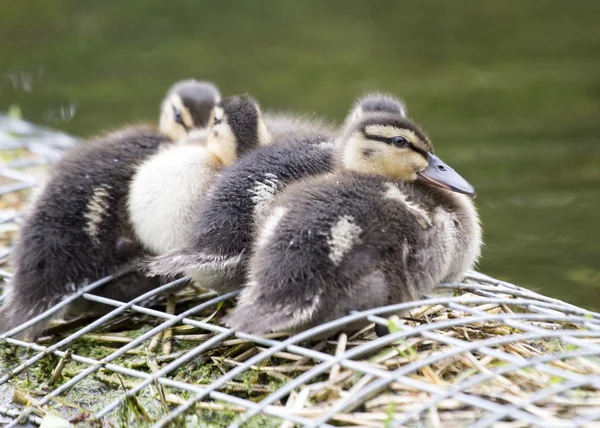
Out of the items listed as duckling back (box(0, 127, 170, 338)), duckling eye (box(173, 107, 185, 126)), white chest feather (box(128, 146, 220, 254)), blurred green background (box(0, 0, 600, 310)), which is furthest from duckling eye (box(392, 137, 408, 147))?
blurred green background (box(0, 0, 600, 310))

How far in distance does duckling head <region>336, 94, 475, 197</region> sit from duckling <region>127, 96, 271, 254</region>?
0.43 metres

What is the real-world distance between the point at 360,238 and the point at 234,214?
1.59ft

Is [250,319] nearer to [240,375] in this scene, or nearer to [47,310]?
[240,375]

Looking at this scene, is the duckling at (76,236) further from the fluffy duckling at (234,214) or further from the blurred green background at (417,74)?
the blurred green background at (417,74)

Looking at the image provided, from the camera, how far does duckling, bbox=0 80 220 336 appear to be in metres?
3.43

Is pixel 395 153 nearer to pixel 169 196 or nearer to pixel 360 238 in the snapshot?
pixel 360 238

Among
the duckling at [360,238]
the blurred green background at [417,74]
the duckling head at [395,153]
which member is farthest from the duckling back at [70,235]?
the blurred green background at [417,74]

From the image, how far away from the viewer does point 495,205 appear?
5766 mm

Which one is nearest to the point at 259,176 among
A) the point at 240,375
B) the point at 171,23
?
the point at 240,375

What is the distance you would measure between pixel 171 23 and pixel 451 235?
7.50 metres

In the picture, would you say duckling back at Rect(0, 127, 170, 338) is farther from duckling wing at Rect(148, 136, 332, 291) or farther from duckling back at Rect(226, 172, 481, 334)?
duckling back at Rect(226, 172, 481, 334)

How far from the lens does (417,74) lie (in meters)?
8.23

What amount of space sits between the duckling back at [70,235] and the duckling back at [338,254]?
75 centimetres

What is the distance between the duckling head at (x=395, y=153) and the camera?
3109 millimetres
